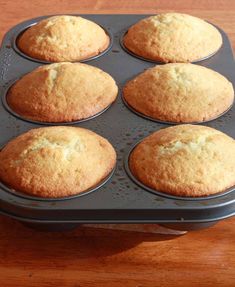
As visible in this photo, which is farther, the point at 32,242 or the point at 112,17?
the point at 112,17

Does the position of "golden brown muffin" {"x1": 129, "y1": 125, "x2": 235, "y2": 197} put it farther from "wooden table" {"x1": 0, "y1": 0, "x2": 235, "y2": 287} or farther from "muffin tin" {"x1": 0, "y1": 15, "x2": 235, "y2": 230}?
"wooden table" {"x1": 0, "y1": 0, "x2": 235, "y2": 287}

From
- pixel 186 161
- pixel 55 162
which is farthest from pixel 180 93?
pixel 55 162

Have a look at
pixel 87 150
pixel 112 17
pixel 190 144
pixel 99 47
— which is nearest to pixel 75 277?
pixel 87 150

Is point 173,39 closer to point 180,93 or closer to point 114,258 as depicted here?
point 180,93

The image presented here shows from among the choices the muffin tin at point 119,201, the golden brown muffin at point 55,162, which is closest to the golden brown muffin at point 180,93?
the muffin tin at point 119,201

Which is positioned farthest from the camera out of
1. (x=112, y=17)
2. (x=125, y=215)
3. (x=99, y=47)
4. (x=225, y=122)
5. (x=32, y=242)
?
(x=112, y=17)

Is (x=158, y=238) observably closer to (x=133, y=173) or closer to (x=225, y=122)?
(x=133, y=173)

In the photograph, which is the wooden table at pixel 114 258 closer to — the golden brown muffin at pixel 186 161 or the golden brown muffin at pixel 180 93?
the golden brown muffin at pixel 186 161
